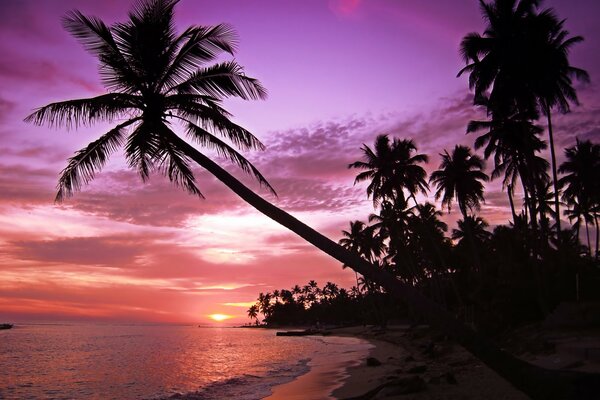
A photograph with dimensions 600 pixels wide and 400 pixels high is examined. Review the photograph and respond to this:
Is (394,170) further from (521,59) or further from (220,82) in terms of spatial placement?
(220,82)

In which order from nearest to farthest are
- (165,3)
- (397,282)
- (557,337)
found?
(397,282)
(165,3)
(557,337)

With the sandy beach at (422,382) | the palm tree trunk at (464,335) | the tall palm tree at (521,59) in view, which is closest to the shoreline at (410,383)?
the sandy beach at (422,382)

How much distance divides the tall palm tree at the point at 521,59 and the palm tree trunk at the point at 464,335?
1679 cm

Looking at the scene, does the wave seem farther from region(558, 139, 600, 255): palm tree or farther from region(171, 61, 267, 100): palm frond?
region(558, 139, 600, 255): palm tree

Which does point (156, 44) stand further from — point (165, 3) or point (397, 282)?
point (397, 282)

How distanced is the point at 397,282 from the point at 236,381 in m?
16.9

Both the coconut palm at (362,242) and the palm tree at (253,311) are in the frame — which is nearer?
the coconut palm at (362,242)

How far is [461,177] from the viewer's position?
1256 inches

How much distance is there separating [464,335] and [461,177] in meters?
27.5

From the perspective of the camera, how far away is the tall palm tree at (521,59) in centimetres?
1933

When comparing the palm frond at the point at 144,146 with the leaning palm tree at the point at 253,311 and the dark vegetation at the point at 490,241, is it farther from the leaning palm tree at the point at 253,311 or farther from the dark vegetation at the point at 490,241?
the leaning palm tree at the point at 253,311

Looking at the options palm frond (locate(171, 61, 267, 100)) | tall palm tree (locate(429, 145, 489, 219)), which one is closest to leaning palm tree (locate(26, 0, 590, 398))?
palm frond (locate(171, 61, 267, 100))

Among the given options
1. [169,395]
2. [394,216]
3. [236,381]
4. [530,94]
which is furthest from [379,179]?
[169,395]

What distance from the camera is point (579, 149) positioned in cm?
3475
